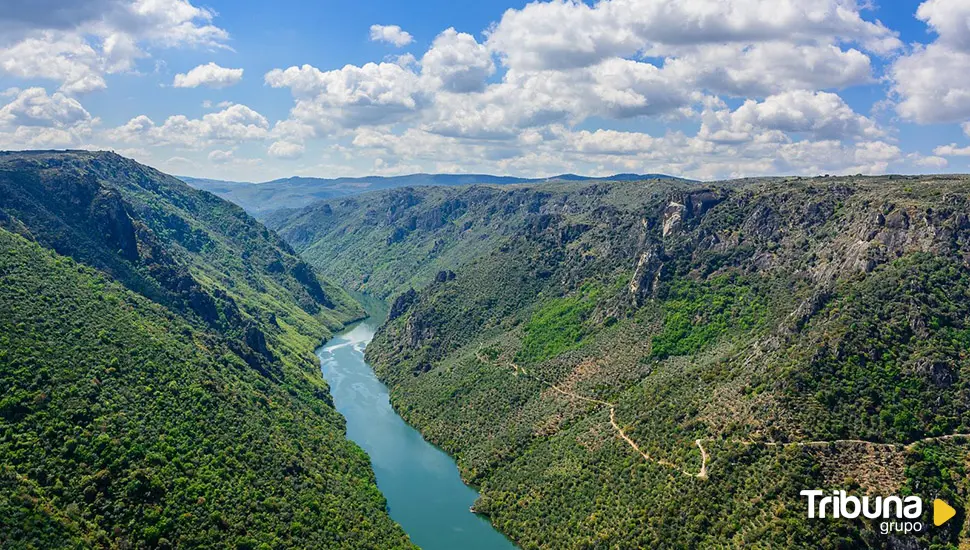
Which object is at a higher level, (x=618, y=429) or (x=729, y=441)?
(x=729, y=441)

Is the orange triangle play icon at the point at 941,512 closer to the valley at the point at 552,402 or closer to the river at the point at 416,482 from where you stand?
the valley at the point at 552,402

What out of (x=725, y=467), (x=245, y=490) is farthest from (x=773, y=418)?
(x=245, y=490)

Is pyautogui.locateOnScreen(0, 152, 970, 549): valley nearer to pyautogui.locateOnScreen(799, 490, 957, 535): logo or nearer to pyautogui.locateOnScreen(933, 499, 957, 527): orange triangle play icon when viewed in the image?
pyautogui.locateOnScreen(933, 499, 957, 527): orange triangle play icon

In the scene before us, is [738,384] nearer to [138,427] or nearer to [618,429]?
[618,429]

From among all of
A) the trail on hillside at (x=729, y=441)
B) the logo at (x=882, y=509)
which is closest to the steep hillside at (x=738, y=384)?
the trail on hillside at (x=729, y=441)

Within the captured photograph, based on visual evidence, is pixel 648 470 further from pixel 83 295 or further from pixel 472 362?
pixel 83 295

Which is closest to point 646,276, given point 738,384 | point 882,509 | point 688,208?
A: point 688,208
